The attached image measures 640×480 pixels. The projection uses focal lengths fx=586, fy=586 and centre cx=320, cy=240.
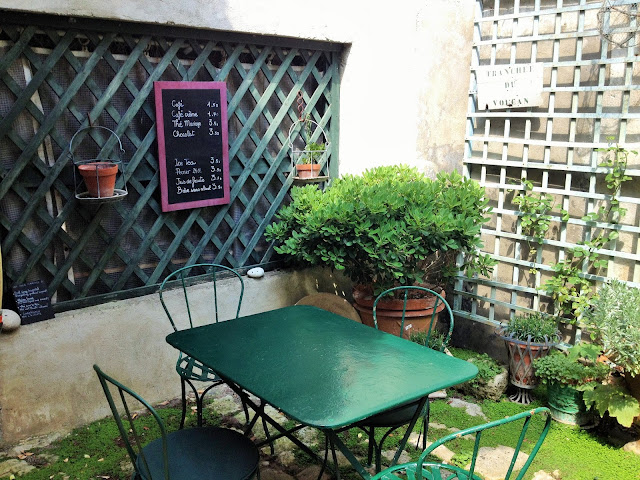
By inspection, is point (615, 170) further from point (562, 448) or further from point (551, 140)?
point (562, 448)

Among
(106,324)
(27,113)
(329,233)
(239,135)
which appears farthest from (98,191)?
(329,233)

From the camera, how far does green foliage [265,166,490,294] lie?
3.79m

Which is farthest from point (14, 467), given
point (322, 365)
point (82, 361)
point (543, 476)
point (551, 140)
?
point (551, 140)

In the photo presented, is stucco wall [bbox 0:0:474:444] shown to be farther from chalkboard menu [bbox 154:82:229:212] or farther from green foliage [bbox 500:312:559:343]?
green foliage [bbox 500:312:559:343]

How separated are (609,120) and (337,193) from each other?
182cm

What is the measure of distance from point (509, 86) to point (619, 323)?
1746 millimetres

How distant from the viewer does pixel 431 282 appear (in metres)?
4.56

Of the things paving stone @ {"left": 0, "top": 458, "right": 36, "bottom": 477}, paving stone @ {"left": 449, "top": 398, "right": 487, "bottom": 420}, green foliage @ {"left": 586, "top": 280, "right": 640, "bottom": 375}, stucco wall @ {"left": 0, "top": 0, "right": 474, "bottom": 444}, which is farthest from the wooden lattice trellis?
green foliage @ {"left": 586, "top": 280, "right": 640, "bottom": 375}

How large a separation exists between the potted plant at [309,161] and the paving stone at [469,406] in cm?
198

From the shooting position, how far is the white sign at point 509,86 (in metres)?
3.89

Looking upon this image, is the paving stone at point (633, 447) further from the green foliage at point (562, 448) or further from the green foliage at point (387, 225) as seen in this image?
the green foliage at point (387, 225)

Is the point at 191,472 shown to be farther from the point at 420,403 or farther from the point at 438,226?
the point at 438,226

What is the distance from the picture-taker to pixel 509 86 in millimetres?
4031

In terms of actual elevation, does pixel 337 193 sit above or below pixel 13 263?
above
